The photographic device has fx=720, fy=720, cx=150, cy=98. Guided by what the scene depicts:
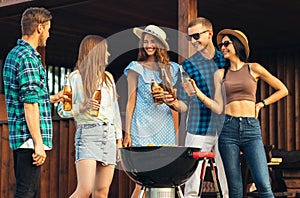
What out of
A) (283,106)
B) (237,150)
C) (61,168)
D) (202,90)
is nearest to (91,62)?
(202,90)

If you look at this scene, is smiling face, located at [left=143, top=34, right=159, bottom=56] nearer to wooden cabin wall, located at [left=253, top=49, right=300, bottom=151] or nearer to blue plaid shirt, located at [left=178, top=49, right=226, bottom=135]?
blue plaid shirt, located at [left=178, top=49, right=226, bottom=135]

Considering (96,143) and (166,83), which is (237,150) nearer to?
(166,83)

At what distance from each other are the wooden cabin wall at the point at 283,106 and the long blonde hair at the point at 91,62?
21.6ft

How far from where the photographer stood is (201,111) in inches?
261

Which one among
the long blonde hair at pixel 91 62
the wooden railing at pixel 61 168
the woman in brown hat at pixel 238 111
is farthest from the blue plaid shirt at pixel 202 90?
the wooden railing at pixel 61 168

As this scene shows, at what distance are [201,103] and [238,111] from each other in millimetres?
469

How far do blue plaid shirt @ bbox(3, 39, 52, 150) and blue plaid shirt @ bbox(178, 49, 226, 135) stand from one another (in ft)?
5.46

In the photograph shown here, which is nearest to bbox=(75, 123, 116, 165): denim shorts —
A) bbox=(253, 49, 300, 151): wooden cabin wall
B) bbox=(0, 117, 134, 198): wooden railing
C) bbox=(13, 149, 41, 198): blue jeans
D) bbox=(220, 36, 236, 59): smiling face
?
bbox=(13, 149, 41, 198): blue jeans

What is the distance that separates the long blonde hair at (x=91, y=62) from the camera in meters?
6.27

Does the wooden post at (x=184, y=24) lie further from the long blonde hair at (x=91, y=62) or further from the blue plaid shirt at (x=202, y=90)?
the long blonde hair at (x=91, y=62)

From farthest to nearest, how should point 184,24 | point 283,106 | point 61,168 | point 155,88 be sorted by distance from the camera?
point 283,106 → point 61,168 → point 184,24 → point 155,88

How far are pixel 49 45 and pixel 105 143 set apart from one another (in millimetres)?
6413

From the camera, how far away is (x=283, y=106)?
491 inches

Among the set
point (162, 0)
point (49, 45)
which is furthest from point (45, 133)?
point (49, 45)
